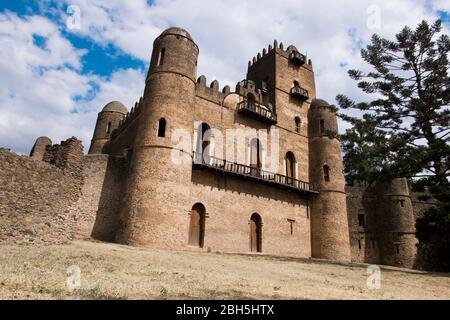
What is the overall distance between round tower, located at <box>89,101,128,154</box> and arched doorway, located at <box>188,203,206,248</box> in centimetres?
1223

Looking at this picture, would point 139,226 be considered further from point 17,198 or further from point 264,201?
point 264,201

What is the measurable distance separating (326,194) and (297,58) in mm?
10788

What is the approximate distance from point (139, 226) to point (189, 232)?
296 centimetres

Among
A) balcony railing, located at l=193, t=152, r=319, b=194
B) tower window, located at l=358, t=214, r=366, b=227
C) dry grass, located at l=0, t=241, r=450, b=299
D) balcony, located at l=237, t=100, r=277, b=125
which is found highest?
balcony, located at l=237, t=100, r=277, b=125

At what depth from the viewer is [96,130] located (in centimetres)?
2834

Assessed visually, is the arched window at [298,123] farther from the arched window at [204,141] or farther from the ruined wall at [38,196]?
the ruined wall at [38,196]

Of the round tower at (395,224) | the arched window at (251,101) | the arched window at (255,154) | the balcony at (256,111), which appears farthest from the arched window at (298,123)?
the round tower at (395,224)

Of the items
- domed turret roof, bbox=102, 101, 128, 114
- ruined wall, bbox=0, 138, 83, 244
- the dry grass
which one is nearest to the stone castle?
ruined wall, bbox=0, 138, 83, 244

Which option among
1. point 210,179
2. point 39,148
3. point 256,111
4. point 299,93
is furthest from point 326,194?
point 39,148

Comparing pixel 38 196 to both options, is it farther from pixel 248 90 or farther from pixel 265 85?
pixel 265 85

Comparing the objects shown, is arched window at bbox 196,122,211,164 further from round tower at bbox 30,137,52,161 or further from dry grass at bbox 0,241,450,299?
dry grass at bbox 0,241,450,299

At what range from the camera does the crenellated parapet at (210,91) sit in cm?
2117

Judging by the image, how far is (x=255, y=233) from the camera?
68.1 feet

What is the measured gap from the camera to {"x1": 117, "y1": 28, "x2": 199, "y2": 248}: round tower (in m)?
16.1
